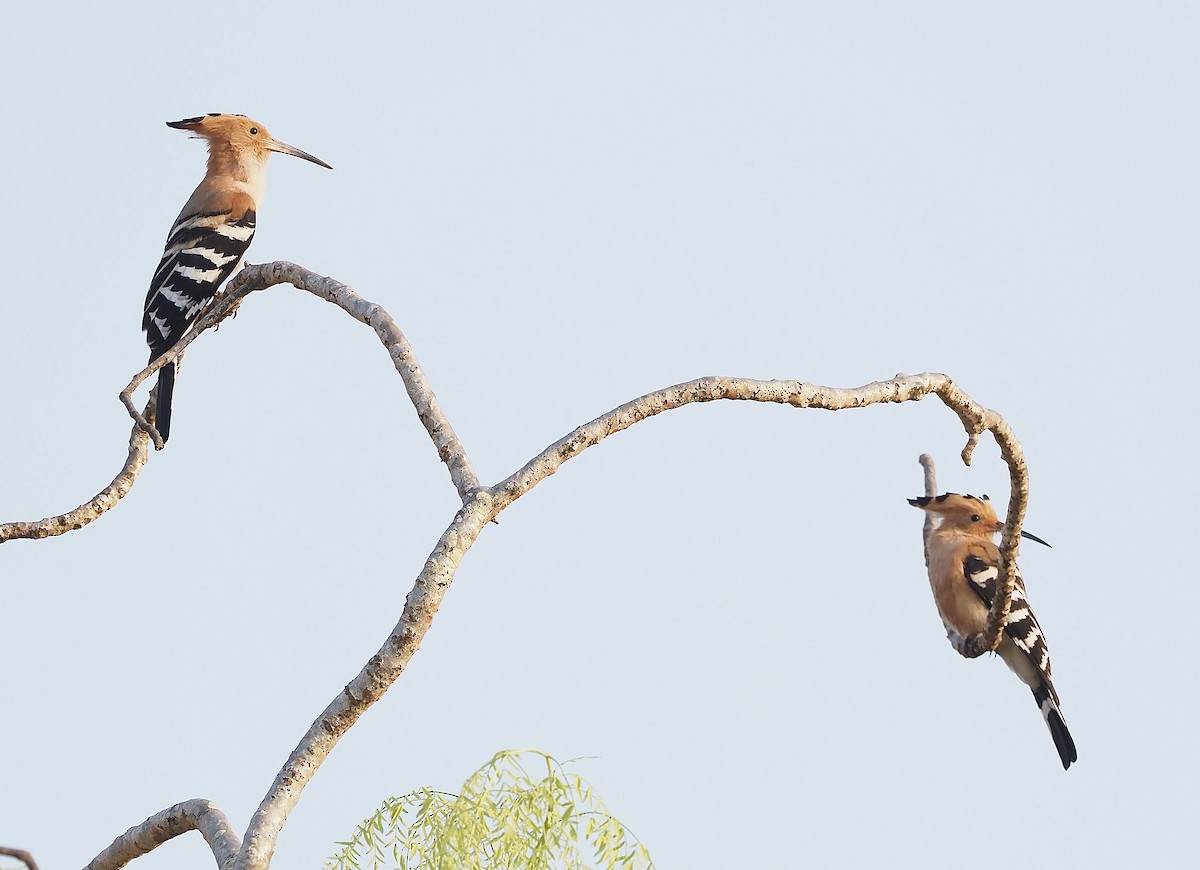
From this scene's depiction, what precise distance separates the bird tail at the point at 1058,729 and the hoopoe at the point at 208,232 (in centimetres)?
390

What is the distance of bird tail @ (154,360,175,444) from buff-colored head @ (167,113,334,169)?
164 centimetres

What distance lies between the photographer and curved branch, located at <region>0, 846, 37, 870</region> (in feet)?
7.30

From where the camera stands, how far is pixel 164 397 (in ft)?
17.6

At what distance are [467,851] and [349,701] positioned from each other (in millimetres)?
365

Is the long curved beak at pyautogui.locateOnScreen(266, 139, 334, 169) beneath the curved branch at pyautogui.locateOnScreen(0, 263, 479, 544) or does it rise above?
above

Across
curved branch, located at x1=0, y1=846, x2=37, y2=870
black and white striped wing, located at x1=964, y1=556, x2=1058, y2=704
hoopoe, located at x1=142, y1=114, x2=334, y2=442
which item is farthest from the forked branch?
black and white striped wing, located at x1=964, y1=556, x2=1058, y2=704

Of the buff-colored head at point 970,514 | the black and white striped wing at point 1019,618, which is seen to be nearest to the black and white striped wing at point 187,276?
the buff-colored head at point 970,514

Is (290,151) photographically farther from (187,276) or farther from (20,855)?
→ (20,855)

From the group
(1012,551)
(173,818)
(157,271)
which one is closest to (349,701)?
(173,818)

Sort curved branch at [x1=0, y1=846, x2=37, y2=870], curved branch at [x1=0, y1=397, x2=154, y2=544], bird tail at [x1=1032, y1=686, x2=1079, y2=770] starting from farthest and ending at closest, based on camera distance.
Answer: bird tail at [x1=1032, y1=686, x2=1079, y2=770] < curved branch at [x1=0, y1=397, x2=154, y2=544] < curved branch at [x1=0, y1=846, x2=37, y2=870]

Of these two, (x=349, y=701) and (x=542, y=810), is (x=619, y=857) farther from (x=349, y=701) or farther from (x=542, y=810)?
(x=349, y=701)

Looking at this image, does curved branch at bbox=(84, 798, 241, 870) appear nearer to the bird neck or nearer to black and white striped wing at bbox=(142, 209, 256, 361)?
black and white striped wing at bbox=(142, 209, 256, 361)

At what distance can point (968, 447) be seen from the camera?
12.8 ft

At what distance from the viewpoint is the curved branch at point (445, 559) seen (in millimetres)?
2592
